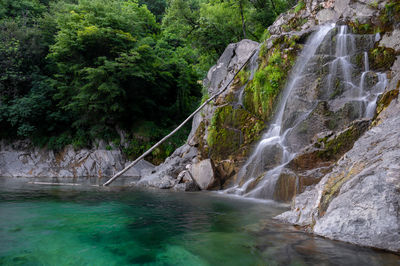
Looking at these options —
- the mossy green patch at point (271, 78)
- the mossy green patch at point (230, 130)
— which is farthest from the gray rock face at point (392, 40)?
the mossy green patch at point (230, 130)

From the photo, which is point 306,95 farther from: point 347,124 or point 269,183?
point 269,183

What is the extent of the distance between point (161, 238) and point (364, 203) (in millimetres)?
2639

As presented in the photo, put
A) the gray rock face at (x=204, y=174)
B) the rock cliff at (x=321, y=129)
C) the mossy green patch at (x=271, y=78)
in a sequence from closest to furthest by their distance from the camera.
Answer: the rock cliff at (x=321, y=129) → the mossy green patch at (x=271, y=78) → the gray rock face at (x=204, y=174)

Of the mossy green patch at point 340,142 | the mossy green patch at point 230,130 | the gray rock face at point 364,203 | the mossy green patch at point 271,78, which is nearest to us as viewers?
the gray rock face at point 364,203

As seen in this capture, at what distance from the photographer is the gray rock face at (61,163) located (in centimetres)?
1564

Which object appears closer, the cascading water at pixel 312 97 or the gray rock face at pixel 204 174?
the cascading water at pixel 312 97

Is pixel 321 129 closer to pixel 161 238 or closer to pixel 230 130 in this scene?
pixel 230 130

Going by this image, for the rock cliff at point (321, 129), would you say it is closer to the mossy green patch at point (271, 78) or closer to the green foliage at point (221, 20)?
the mossy green patch at point (271, 78)

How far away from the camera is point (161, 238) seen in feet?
12.3

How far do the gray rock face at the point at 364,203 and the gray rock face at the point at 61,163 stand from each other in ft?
40.9

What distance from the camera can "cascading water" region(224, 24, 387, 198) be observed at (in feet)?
23.3

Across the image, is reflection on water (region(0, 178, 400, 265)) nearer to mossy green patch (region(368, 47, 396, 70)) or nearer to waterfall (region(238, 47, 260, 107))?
waterfall (region(238, 47, 260, 107))

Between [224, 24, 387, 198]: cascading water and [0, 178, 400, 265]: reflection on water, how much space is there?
172 centimetres

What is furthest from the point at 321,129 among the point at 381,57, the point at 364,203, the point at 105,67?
the point at 105,67
